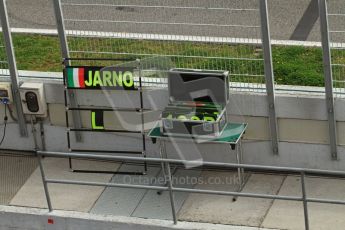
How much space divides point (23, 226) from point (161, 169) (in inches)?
79.7

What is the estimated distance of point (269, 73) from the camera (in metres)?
11.5

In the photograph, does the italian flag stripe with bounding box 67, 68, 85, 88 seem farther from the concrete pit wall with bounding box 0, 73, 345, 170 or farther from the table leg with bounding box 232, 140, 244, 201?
the table leg with bounding box 232, 140, 244, 201

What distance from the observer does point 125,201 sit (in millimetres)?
11508

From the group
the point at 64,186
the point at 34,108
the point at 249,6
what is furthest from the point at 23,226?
the point at 249,6

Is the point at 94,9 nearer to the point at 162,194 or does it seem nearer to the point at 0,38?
the point at 0,38

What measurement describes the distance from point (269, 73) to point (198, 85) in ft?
3.07

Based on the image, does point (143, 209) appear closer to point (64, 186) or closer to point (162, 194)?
point (162, 194)

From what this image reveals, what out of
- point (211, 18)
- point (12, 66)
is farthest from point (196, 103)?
point (12, 66)

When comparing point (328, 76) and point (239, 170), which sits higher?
point (328, 76)

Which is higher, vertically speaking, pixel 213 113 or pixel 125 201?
pixel 213 113

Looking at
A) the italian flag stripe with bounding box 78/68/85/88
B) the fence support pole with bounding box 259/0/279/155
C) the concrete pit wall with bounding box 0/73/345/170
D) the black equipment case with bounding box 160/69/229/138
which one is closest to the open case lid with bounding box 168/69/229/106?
the black equipment case with bounding box 160/69/229/138

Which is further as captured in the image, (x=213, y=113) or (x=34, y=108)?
(x=34, y=108)

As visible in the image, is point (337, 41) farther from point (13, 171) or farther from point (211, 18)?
point (13, 171)

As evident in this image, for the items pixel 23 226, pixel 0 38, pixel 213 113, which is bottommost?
pixel 23 226
